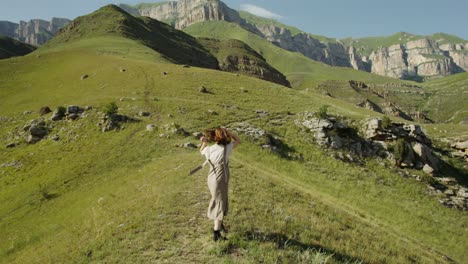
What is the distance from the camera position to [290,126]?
42.0 metres

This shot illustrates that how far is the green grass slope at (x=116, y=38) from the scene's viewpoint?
10446 centimetres

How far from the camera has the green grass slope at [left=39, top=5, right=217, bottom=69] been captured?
4112 inches

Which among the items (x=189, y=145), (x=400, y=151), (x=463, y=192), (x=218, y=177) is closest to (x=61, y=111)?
(x=189, y=145)

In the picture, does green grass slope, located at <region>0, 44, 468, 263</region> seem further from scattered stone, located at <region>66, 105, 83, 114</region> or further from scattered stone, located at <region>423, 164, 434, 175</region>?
scattered stone, located at <region>423, 164, 434, 175</region>

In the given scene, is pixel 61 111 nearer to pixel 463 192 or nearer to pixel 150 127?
pixel 150 127

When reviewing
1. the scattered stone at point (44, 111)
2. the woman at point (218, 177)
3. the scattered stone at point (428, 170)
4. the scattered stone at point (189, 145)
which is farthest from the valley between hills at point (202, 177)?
the scattered stone at point (44, 111)

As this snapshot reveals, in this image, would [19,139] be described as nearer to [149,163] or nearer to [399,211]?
[149,163]

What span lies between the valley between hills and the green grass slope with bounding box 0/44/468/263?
0.12 metres

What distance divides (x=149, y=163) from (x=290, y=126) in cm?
2170

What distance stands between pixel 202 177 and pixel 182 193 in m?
3.31

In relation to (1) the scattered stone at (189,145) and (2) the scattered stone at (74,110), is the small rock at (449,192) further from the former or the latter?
(2) the scattered stone at (74,110)

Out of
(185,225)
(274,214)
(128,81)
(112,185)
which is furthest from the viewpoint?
(128,81)

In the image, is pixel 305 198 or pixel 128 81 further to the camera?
pixel 128 81

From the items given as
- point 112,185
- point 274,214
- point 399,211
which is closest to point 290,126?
point 399,211
